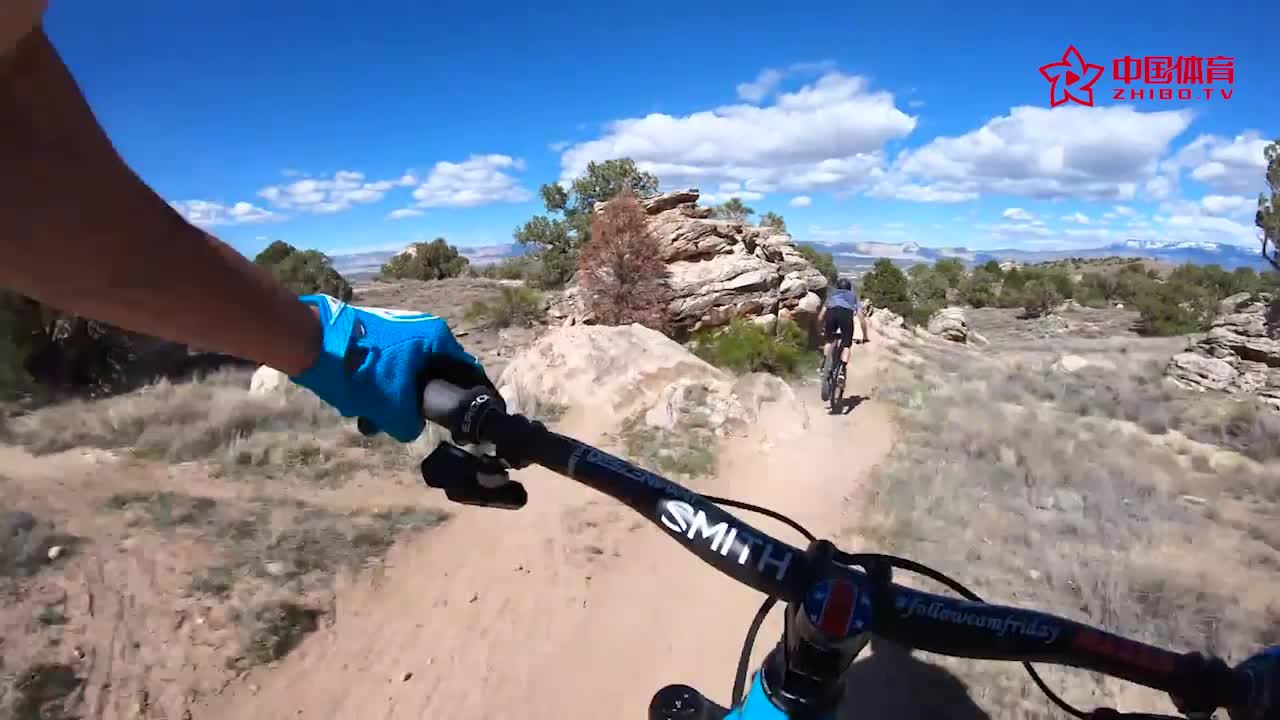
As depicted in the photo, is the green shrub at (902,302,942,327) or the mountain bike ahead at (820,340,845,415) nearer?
the mountain bike ahead at (820,340,845,415)

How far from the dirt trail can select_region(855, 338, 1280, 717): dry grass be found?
1.09m

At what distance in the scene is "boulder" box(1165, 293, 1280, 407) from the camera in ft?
43.5

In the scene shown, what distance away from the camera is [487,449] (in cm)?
147

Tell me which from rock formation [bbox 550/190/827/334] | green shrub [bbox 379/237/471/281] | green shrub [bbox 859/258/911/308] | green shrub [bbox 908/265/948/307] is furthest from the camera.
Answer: green shrub [bbox 379/237/471/281]

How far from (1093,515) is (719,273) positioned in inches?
402

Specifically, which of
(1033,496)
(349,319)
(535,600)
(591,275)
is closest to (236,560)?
(535,600)

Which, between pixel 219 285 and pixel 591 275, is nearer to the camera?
pixel 219 285

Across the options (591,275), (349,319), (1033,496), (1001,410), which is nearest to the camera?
(349,319)

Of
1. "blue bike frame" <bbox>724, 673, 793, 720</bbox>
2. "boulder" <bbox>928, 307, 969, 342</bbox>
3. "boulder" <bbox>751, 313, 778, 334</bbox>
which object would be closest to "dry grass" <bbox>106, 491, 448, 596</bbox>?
"blue bike frame" <bbox>724, 673, 793, 720</bbox>

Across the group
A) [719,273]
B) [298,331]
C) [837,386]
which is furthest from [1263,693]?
[719,273]

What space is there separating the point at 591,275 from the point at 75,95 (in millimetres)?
14538

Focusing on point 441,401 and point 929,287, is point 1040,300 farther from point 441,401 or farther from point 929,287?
point 441,401

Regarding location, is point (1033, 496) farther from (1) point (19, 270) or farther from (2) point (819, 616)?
(1) point (19, 270)

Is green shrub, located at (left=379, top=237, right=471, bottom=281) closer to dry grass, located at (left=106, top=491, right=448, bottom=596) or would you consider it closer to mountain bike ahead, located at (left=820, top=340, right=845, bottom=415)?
mountain bike ahead, located at (left=820, top=340, right=845, bottom=415)
